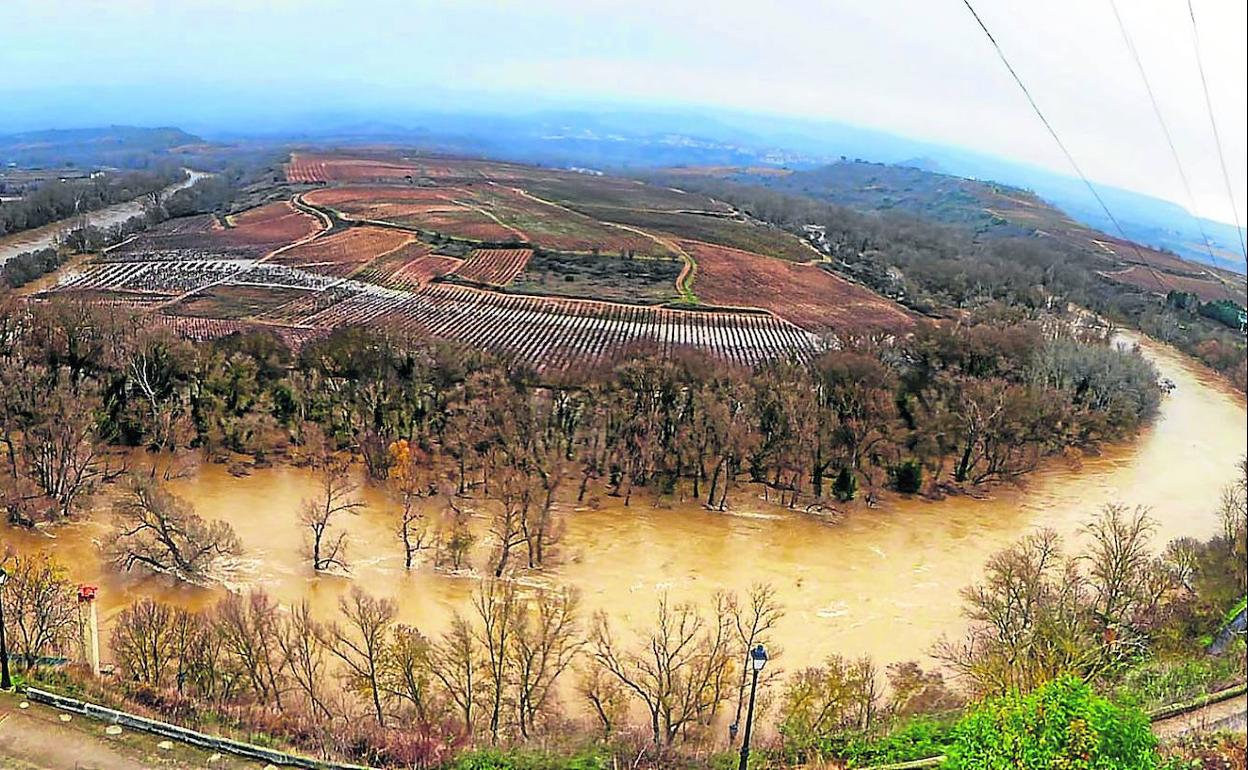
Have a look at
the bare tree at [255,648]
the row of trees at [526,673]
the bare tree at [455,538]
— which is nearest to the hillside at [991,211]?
the row of trees at [526,673]

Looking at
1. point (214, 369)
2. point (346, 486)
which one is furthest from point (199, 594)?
point (214, 369)

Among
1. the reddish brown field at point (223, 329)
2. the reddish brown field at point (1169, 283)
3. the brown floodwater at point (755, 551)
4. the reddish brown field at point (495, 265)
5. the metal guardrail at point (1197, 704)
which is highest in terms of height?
the reddish brown field at point (1169, 283)

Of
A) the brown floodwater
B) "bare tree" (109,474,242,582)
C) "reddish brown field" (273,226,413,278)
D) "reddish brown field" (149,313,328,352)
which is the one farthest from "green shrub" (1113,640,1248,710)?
"reddish brown field" (273,226,413,278)

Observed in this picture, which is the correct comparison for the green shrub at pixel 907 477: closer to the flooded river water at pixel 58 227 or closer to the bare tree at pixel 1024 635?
the bare tree at pixel 1024 635

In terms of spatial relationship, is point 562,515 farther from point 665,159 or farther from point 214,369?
point 665,159

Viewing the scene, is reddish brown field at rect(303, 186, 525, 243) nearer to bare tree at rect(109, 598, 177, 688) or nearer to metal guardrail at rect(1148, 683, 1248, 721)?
bare tree at rect(109, 598, 177, 688)

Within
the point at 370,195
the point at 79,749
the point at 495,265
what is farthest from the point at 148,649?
the point at 370,195
